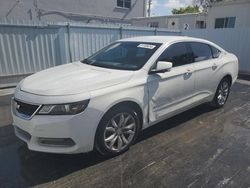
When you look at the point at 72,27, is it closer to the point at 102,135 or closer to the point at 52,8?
the point at 102,135

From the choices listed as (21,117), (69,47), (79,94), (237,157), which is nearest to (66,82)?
(79,94)

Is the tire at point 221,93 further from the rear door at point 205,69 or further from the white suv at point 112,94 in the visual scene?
the white suv at point 112,94

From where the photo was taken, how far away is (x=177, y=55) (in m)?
4.27

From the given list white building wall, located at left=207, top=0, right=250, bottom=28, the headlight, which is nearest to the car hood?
the headlight

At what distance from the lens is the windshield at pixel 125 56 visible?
380 cm

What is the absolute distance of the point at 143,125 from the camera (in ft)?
12.3

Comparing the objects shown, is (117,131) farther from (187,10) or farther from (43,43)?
(187,10)

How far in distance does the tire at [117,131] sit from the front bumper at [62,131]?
14cm

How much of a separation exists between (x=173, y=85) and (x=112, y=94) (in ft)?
4.32

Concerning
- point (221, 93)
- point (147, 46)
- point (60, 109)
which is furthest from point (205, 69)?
point (60, 109)

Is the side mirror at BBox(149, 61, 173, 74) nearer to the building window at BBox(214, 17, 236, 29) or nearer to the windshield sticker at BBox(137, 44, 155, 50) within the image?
the windshield sticker at BBox(137, 44, 155, 50)

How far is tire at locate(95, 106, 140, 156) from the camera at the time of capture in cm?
317

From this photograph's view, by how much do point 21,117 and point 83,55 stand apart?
5.91 metres

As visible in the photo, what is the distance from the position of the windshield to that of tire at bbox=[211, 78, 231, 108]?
210 cm
